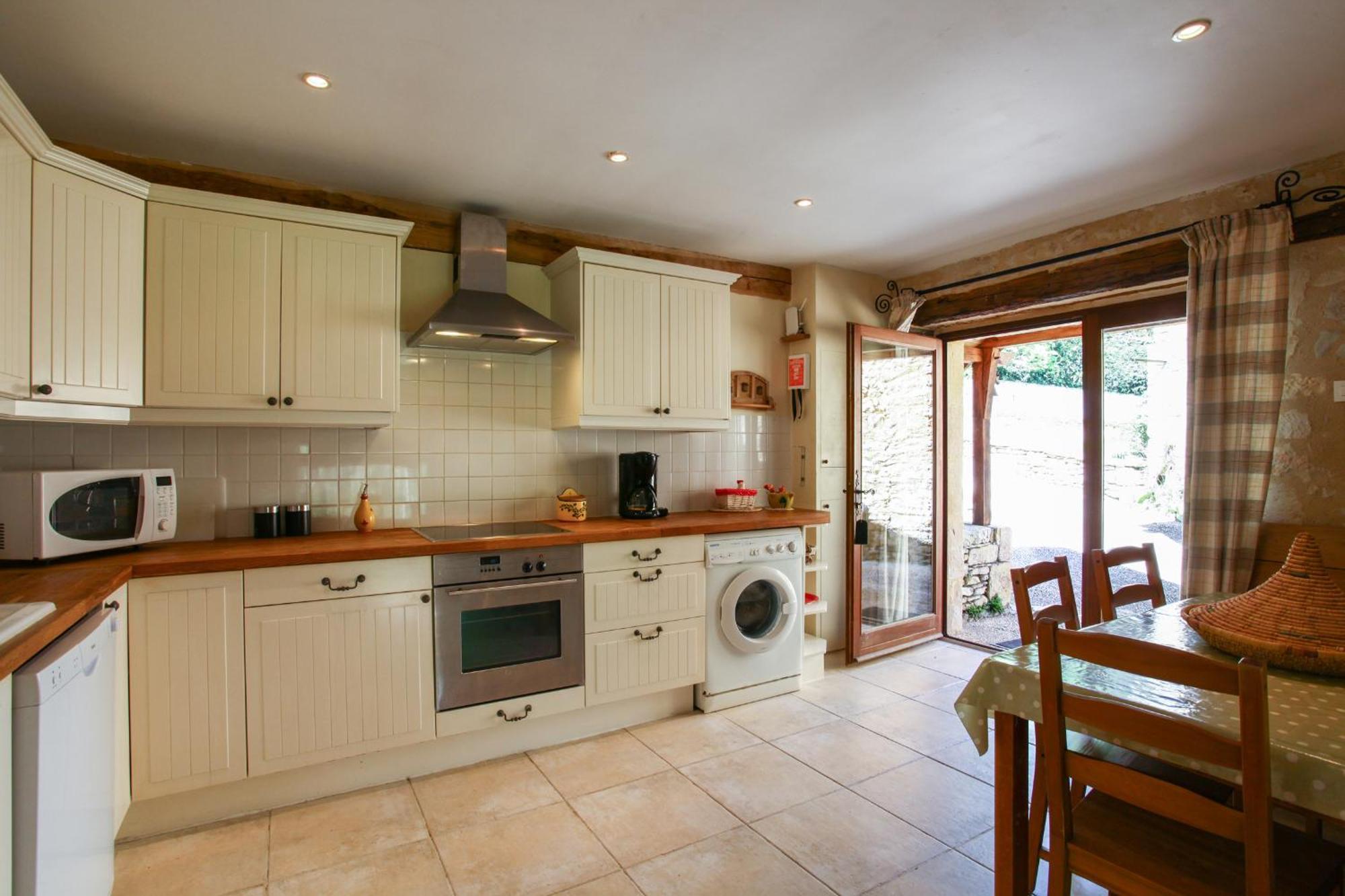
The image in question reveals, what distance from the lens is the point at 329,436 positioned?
2887mm

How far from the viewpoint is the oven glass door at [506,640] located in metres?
2.59

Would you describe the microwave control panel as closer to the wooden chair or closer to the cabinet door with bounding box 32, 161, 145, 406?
the cabinet door with bounding box 32, 161, 145, 406

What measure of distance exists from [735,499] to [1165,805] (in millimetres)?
2600

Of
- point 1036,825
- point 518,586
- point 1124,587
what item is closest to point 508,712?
point 518,586

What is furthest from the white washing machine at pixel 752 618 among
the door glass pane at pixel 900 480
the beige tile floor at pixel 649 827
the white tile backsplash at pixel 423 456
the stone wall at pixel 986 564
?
the stone wall at pixel 986 564

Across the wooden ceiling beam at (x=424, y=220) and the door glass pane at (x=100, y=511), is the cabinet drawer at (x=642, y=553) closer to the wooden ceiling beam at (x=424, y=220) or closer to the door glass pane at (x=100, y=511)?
the wooden ceiling beam at (x=424, y=220)

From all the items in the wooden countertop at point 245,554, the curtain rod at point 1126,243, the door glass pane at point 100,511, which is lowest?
the wooden countertop at point 245,554

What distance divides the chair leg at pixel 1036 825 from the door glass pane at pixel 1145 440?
200 centimetres

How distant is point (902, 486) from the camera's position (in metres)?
4.23

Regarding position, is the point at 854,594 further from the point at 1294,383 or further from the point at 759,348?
the point at 1294,383

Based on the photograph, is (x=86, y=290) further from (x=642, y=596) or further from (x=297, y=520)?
(x=642, y=596)

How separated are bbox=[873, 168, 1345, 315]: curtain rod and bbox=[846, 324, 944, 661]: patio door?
345 mm

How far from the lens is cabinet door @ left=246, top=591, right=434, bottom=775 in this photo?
90.1 inches

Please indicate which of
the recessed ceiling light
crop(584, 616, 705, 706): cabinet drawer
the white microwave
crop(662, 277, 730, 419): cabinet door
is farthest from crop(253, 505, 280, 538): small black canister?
the recessed ceiling light
